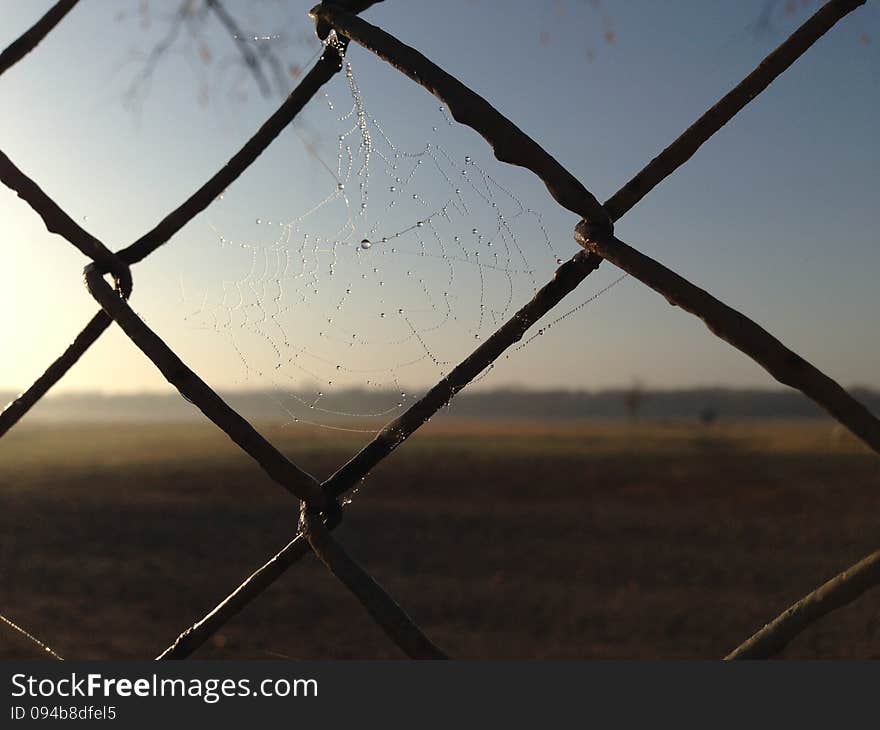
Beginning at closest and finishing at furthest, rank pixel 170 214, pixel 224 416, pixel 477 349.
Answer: pixel 477 349 → pixel 224 416 → pixel 170 214

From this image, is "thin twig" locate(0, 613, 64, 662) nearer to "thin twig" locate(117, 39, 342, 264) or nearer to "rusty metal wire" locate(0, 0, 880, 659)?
"rusty metal wire" locate(0, 0, 880, 659)

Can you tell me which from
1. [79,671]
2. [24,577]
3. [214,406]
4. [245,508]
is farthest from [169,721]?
[245,508]

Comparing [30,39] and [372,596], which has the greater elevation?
[30,39]

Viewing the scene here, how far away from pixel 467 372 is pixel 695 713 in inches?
10.9

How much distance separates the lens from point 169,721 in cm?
69

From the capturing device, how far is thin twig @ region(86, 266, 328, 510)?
707 millimetres

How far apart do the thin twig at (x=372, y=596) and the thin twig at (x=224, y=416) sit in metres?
0.02

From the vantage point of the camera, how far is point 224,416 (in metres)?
0.73

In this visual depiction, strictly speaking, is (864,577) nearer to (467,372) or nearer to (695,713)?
(695,713)

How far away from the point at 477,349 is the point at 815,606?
0.90ft

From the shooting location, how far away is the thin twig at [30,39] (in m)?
0.93

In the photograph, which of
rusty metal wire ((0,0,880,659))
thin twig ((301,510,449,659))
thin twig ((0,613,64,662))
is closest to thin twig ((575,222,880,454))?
rusty metal wire ((0,0,880,659))

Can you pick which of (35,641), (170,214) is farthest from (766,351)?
(35,641)

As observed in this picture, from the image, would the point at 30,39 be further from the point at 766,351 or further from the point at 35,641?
the point at 766,351
